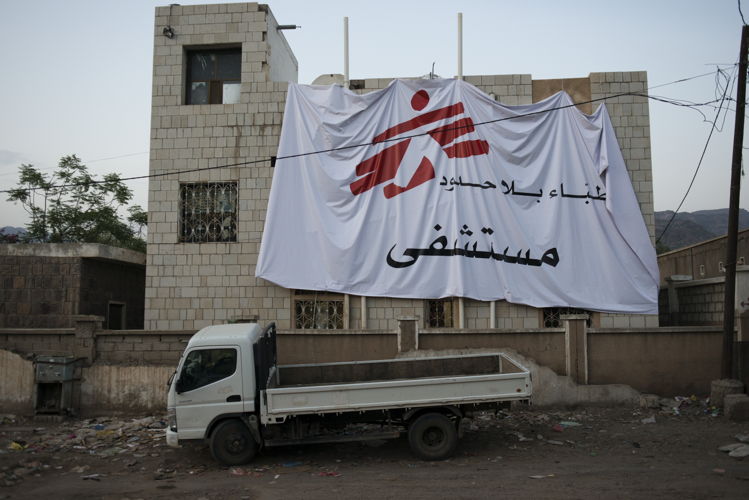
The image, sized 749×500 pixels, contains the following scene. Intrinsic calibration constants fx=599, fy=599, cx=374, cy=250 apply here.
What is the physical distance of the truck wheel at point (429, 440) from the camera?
825 cm

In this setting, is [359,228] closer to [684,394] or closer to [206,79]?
[206,79]

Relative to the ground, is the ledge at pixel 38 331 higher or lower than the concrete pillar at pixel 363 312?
lower

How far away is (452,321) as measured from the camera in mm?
13484

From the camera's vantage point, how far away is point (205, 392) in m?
8.33

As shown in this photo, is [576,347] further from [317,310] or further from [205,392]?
[205,392]

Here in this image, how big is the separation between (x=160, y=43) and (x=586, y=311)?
39.0 ft

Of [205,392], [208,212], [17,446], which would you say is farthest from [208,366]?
[208,212]

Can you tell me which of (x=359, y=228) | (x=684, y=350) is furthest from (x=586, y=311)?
(x=359, y=228)

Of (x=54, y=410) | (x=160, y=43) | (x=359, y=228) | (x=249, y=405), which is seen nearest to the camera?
(x=249, y=405)

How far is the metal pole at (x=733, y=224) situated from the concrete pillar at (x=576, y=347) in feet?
8.23

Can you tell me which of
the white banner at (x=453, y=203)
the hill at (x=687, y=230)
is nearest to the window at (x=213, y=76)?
the white banner at (x=453, y=203)

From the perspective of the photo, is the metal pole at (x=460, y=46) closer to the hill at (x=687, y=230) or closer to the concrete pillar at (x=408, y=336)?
the concrete pillar at (x=408, y=336)

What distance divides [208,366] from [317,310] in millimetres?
5312

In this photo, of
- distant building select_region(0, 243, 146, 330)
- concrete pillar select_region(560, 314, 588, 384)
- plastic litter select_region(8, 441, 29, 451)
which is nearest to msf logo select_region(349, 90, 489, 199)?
concrete pillar select_region(560, 314, 588, 384)
